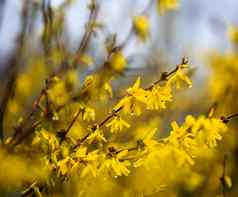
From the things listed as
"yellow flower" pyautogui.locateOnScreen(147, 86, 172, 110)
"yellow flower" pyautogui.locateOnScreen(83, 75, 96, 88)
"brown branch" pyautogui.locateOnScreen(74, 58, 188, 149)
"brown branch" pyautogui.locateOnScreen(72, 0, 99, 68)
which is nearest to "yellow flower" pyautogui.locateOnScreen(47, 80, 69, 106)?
"brown branch" pyautogui.locateOnScreen(72, 0, 99, 68)

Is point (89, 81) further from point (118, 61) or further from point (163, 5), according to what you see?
point (163, 5)

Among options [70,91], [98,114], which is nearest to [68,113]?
[70,91]

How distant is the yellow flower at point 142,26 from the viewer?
2572 mm

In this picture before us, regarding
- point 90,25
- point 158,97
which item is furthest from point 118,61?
point 158,97

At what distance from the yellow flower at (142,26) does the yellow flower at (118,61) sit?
25cm

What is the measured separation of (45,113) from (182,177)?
664 millimetres

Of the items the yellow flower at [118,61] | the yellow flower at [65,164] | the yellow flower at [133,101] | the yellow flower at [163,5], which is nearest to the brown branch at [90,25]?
the yellow flower at [118,61]

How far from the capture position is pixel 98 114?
3.11 metres

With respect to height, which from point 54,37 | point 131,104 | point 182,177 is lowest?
point 182,177

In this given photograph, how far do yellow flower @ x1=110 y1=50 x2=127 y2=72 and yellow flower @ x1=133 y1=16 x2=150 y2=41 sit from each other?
250 mm

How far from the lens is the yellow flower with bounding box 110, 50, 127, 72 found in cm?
→ 216

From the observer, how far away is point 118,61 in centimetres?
231

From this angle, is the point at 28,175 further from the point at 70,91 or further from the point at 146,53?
the point at 146,53

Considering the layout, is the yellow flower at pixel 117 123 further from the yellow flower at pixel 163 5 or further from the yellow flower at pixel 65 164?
the yellow flower at pixel 163 5
